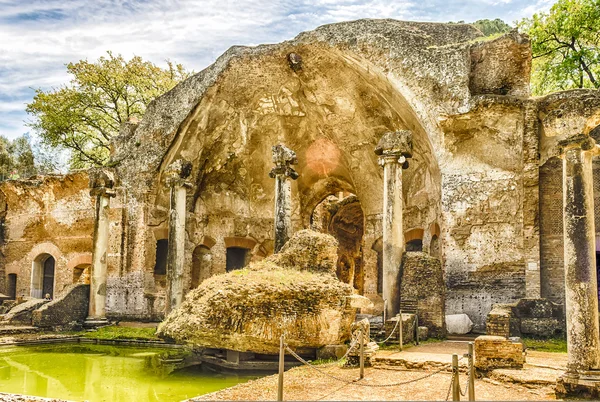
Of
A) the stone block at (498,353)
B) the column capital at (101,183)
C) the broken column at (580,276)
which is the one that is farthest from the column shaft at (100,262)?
the broken column at (580,276)

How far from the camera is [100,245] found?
62.7 feet

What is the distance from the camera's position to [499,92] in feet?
51.9

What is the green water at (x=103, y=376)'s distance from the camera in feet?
31.4

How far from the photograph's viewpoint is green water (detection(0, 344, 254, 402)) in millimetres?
9562

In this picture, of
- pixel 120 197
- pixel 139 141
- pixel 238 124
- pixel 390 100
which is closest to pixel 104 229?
pixel 120 197

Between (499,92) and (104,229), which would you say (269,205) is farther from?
(499,92)

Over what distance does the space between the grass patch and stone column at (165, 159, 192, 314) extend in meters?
10.4

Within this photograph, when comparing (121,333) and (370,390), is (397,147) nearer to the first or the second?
(370,390)

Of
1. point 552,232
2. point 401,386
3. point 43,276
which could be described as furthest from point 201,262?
point 401,386

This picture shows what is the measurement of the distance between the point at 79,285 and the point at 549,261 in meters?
14.3

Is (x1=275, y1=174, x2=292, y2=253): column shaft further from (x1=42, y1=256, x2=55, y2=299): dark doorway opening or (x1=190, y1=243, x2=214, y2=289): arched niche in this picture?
(x1=42, y1=256, x2=55, y2=299): dark doorway opening

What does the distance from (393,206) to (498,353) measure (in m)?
6.64

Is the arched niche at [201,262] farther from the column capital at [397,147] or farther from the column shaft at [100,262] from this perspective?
the column capital at [397,147]

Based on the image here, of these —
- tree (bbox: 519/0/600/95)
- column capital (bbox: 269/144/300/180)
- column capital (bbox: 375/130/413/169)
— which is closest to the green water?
column capital (bbox: 269/144/300/180)
